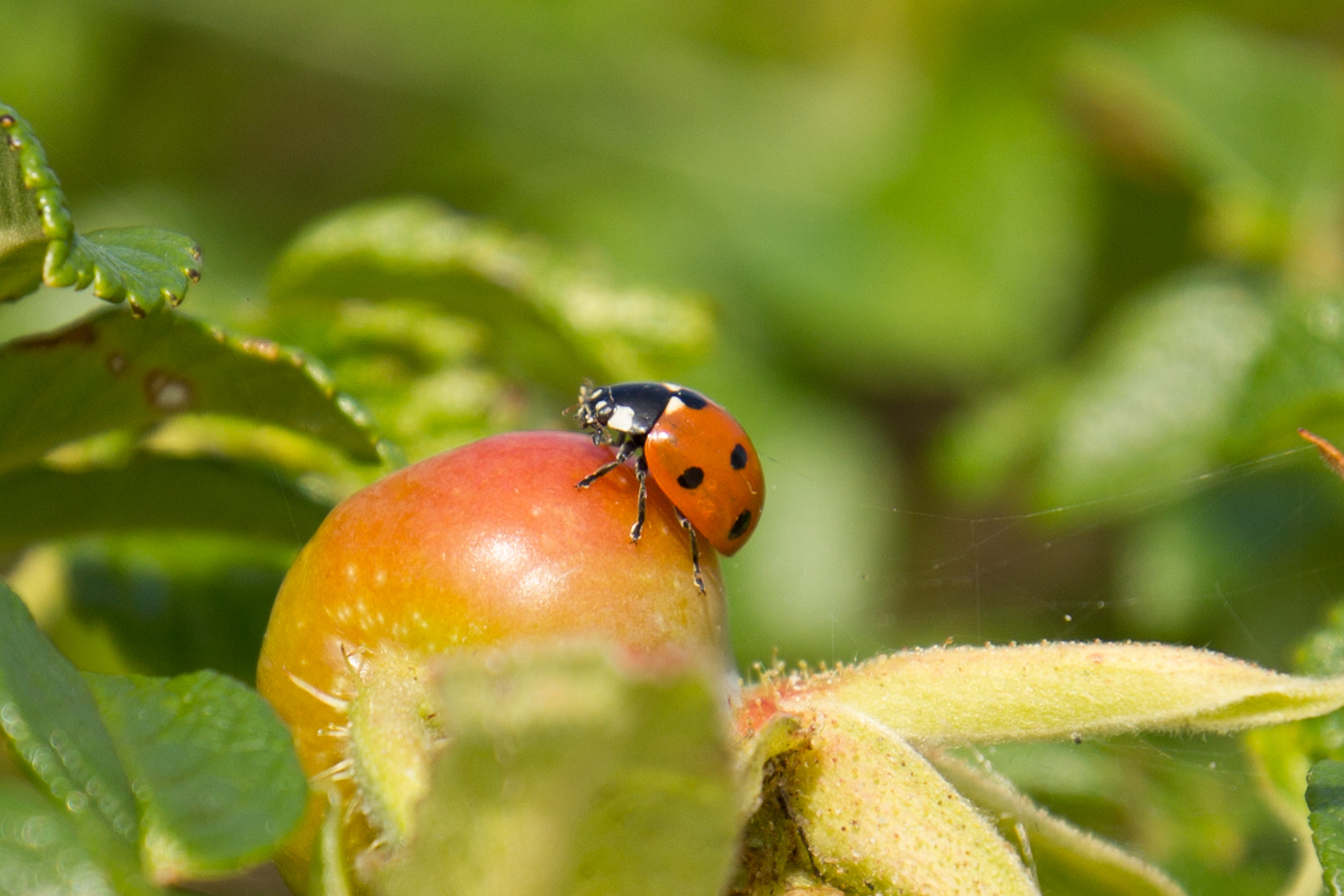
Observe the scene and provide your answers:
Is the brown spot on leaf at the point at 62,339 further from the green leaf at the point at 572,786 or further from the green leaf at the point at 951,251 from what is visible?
the green leaf at the point at 951,251

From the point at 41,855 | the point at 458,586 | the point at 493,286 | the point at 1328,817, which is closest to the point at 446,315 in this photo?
the point at 493,286

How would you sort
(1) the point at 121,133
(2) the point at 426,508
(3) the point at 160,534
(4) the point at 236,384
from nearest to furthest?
(2) the point at 426,508 < (4) the point at 236,384 < (3) the point at 160,534 < (1) the point at 121,133

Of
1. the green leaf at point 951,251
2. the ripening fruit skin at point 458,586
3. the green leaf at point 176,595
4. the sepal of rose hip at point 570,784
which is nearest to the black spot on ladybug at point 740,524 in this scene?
the ripening fruit skin at point 458,586

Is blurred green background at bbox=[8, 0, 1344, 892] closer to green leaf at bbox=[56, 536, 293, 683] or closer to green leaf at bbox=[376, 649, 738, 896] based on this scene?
green leaf at bbox=[56, 536, 293, 683]

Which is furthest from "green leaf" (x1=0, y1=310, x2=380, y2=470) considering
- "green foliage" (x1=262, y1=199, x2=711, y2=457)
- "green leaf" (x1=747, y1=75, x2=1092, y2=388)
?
"green leaf" (x1=747, y1=75, x2=1092, y2=388)

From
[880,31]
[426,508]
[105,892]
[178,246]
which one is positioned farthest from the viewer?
[880,31]

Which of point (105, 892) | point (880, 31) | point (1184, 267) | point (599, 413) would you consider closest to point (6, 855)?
point (105, 892)

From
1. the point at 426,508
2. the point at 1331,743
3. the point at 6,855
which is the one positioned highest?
the point at 426,508

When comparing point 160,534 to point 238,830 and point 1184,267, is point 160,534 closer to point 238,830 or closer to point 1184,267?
point 238,830
